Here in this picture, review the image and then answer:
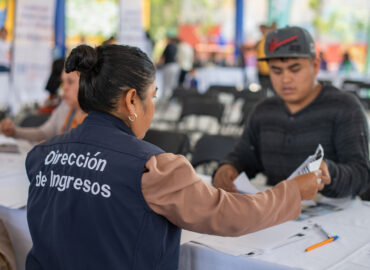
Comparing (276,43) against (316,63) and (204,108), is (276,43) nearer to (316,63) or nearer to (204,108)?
(316,63)

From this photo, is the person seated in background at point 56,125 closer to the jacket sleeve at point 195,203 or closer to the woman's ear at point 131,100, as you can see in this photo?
the woman's ear at point 131,100

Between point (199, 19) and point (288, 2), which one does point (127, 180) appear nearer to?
point (288, 2)

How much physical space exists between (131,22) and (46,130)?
432 cm

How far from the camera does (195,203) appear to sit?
123 centimetres

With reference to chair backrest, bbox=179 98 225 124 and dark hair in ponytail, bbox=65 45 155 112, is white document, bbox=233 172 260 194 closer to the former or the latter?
dark hair in ponytail, bbox=65 45 155 112


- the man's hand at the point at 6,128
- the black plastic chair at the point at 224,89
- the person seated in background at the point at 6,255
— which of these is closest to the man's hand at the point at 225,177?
the person seated in background at the point at 6,255

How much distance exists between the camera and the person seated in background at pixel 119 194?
48.1 inches

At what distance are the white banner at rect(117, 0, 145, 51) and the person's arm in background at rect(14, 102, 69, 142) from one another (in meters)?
4.02

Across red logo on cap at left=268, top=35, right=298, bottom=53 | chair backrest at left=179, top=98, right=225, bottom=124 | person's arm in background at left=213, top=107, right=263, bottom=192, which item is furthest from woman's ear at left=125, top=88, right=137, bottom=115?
chair backrest at left=179, top=98, right=225, bottom=124

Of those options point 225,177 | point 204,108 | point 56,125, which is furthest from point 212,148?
point 204,108

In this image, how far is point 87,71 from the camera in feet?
4.34

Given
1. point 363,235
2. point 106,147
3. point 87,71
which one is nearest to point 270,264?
point 363,235

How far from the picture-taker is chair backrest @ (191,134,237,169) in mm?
3291

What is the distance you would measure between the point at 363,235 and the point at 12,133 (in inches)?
99.2
